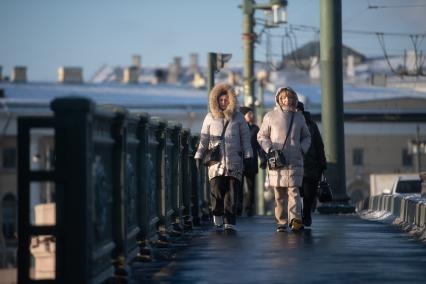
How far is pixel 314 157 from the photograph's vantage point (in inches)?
693

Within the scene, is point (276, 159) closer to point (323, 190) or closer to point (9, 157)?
point (323, 190)

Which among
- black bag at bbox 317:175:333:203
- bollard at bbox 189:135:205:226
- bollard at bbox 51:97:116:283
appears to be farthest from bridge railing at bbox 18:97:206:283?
bollard at bbox 189:135:205:226

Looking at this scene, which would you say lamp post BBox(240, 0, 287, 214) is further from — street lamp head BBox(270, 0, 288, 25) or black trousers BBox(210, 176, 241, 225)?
black trousers BBox(210, 176, 241, 225)

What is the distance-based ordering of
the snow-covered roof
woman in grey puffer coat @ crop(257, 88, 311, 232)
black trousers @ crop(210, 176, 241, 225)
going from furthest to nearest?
the snow-covered roof, black trousers @ crop(210, 176, 241, 225), woman in grey puffer coat @ crop(257, 88, 311, 232)

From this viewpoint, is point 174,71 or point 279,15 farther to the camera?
point 174,71

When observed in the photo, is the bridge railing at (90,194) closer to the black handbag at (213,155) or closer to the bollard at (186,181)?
the black handbag at (213,155)

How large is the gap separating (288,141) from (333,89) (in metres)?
8.07

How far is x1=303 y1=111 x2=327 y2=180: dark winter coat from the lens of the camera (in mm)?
17484

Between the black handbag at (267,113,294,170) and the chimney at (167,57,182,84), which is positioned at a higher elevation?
the chimney at (167,57,182,84)

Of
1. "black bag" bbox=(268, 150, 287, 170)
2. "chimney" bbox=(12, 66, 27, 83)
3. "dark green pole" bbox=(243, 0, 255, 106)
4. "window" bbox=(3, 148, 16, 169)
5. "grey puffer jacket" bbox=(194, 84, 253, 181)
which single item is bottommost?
"black bag" bbox=(268, 150, 287, 170)

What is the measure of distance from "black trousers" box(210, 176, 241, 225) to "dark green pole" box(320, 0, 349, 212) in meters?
7.28

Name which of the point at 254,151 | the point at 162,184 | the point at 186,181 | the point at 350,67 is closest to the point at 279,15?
the point at 254,151

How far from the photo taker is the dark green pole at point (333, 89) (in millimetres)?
24078

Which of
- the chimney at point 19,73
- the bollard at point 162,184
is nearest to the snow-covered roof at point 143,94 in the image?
the chimney at point 19,73
